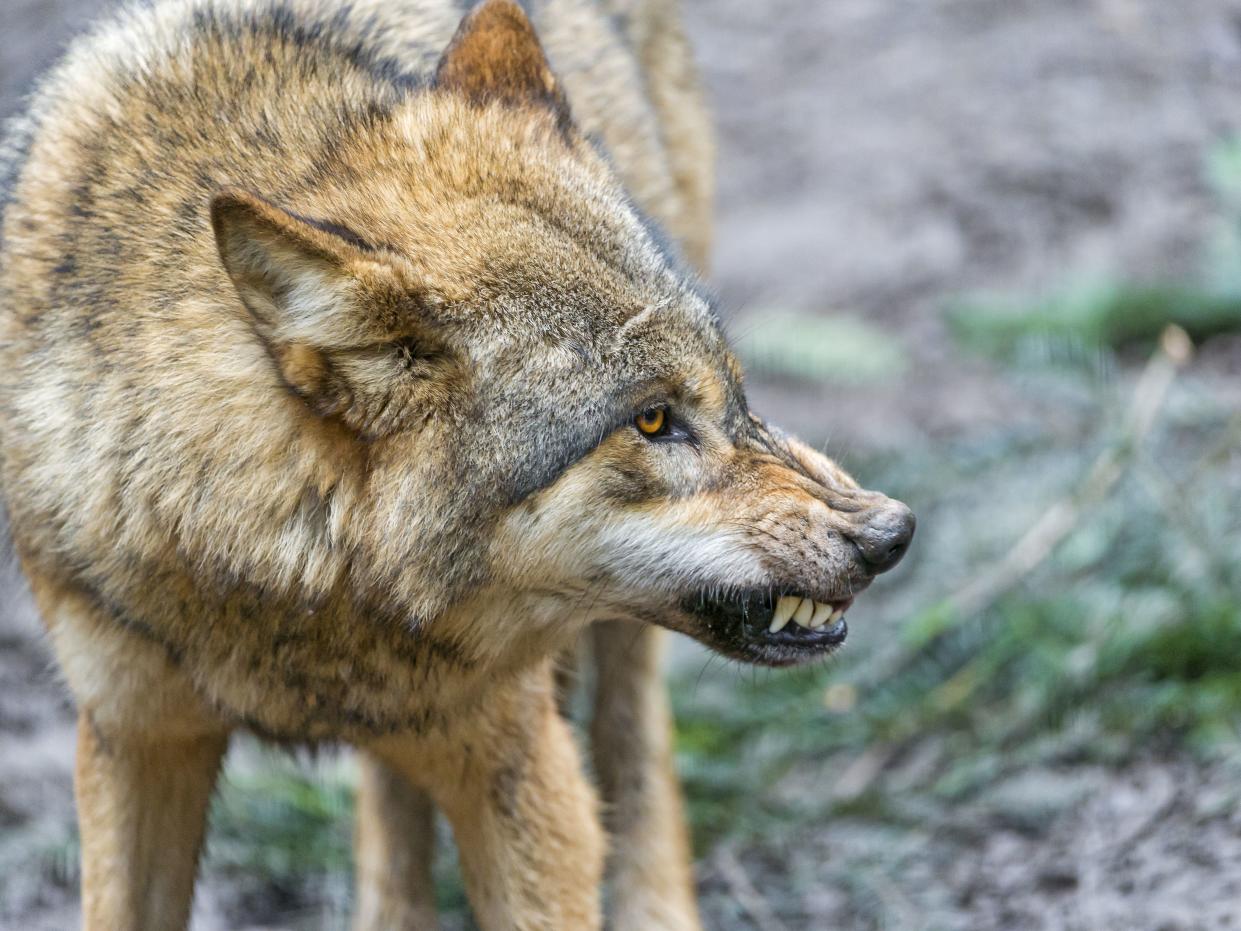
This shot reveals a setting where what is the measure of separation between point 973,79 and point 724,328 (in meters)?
7.02

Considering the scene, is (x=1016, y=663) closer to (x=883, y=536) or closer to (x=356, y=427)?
(x=883, y=536)

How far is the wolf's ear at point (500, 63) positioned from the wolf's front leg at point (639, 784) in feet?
6.87

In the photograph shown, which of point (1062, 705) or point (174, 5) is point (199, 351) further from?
point (1062, 705)

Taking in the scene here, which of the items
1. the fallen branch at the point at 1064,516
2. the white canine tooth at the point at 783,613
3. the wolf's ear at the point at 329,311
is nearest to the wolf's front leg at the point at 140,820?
the wolf's ear at the point at 329,311

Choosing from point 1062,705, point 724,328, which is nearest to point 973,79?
point 1062,705

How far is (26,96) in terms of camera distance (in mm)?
4457

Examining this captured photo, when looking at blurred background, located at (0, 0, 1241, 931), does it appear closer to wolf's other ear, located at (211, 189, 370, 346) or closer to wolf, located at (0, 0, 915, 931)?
wolf, located at (0, 0, 915, 931)

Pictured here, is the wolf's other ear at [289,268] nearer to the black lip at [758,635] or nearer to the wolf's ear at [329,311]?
the wolf's ear at [329,311]

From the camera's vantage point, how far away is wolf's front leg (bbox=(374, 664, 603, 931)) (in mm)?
4004

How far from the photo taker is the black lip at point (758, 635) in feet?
12.0

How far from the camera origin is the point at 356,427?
3.34 meters

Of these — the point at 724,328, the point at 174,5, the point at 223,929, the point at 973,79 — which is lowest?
the point at 223,929

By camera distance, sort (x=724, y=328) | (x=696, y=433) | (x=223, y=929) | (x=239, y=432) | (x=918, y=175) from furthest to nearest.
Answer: (x=918, y=175) → (x=223, y=929) → (x=724, y=328) → (x=696, y=433) → (x=239, y=432)

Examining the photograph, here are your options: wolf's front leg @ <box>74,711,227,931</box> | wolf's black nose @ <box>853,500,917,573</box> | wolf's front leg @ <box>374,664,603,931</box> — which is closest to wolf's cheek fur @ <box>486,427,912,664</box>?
wolf's black nose @ <box>853,500,917,573</box>
